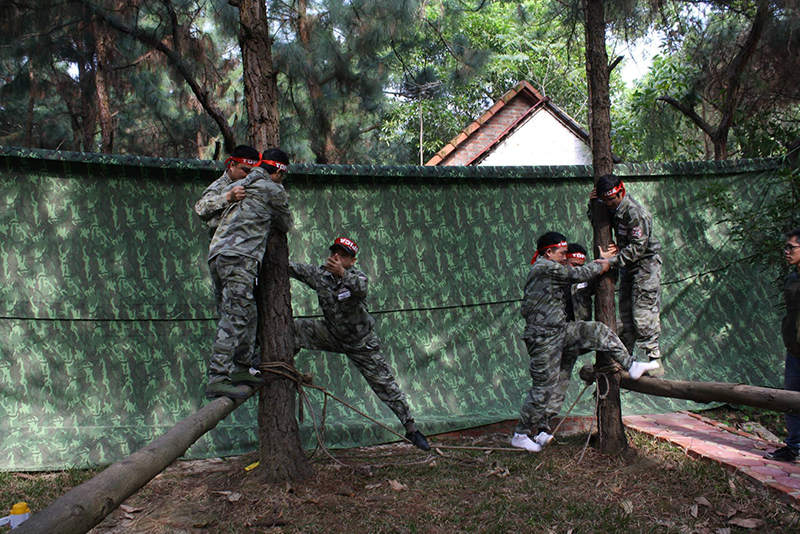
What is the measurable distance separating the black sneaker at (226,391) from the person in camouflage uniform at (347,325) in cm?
80

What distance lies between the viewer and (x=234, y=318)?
3547mm

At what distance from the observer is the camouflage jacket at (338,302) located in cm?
412

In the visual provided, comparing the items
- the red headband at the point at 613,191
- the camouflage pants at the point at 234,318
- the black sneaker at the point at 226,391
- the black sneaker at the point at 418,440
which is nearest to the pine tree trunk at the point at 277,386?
the camouflage pants at the point at 234,318

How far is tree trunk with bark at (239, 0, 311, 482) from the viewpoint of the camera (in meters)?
3.67

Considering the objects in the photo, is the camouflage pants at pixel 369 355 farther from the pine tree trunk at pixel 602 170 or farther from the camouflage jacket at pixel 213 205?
the pine tree trunk at pixel 602 170

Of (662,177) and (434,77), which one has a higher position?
(434,77)

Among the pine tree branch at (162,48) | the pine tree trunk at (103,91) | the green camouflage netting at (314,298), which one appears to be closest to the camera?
the green camouflage netting at (314,298)

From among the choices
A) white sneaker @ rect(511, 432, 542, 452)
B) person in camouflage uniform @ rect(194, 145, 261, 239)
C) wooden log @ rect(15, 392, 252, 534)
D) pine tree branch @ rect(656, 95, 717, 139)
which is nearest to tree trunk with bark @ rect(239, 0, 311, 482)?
person in camouflage uniform @ rect(194, 145, 261, 239)

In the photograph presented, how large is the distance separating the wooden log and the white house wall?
39.6ft

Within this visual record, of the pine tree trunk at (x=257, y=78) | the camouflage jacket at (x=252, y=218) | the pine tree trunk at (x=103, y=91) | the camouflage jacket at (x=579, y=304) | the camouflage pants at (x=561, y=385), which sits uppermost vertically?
the pine tree trunk at (x=103, y=91)

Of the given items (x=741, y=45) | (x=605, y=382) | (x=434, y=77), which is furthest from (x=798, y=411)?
(x=434, y=77)

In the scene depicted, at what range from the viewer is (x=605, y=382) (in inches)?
169

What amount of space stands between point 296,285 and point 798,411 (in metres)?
3.63

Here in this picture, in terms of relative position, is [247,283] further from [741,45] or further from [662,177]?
[741,45]
